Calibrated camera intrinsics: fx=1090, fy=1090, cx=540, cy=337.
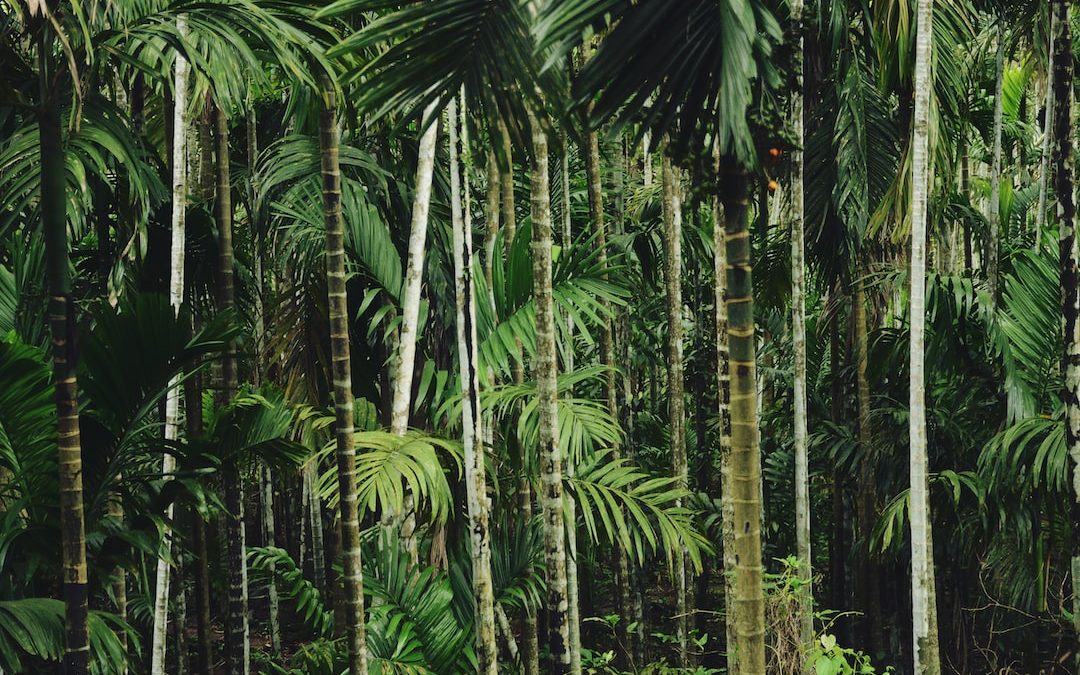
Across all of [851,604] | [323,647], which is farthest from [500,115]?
[851,604]

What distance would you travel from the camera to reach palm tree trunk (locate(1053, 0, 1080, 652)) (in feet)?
17.4

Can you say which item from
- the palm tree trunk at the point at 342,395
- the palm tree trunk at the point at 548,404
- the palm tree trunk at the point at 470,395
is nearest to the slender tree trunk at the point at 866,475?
the palm tree trunk at the point at 548,404

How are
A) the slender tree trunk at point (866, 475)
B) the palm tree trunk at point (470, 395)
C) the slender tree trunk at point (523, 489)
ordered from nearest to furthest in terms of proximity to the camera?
the palm tree trunk at point (470, 395), the slender tree trunk at point (523, 489), the slender tree trunk at point (866, 475)

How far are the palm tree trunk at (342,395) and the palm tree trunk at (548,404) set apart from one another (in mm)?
877

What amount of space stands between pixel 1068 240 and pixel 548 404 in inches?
105

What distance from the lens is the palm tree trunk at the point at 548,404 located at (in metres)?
4.89

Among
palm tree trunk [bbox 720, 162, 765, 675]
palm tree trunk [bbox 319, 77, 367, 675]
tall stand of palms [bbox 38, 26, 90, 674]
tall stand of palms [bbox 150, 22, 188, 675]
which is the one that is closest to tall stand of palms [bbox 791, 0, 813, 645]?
palm tree trunk [bbox 319, 77, 367, 675]

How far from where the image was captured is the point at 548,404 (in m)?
4.97

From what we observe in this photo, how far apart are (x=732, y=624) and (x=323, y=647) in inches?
89.1

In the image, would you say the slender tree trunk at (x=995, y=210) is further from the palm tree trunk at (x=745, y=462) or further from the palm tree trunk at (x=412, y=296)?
the palm tree trunk at (x=745, y=462)

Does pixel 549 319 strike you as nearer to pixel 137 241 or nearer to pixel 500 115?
pixel 500 115

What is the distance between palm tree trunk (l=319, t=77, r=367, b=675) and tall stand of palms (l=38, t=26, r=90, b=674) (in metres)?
1.16

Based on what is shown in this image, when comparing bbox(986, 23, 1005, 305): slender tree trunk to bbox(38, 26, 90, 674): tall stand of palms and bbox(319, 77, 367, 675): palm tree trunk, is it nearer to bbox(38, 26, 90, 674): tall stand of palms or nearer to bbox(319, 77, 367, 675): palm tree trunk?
bbox(319, 77, 367, 675): palm tree trunk

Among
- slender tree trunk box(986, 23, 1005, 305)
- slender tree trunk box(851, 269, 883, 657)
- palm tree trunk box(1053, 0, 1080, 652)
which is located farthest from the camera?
slender tree trunk box(851, 269, 883, 657)
